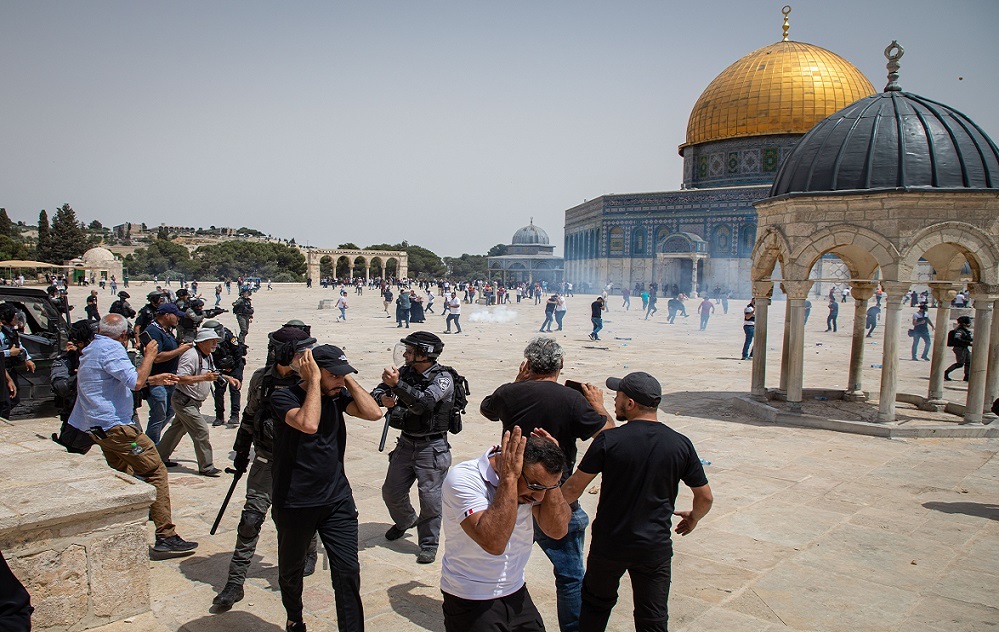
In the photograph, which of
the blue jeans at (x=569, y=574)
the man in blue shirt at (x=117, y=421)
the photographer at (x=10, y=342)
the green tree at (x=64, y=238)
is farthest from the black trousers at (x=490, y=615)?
the green tree at (x=64, y=238)

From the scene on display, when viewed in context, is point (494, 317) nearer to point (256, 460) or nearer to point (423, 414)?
point (423, 414)

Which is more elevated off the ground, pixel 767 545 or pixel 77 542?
pixel 77 542

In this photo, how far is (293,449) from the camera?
3.40m

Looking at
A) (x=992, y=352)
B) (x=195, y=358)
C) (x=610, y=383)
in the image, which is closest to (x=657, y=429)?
(x=610, y=383)

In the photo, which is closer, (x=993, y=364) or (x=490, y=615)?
(x=490, y=615)

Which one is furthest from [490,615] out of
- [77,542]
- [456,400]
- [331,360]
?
[456,400]

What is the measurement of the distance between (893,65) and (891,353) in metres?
4.33

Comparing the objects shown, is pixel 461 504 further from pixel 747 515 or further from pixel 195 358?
pixel 195 358

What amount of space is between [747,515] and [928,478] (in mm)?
2462

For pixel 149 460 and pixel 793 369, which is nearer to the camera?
pixel 149 460

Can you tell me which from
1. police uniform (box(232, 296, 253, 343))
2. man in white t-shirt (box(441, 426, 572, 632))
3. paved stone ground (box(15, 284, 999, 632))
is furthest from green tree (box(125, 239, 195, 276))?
man in white t-shirt (box(441, 426, 572, 632))

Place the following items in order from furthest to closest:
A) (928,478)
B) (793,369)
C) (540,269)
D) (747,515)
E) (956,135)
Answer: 1. (540,269)
2. (793,369)
3. (956,135)
4. (928,478)
5. (747,515)

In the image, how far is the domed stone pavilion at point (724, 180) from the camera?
42.8m

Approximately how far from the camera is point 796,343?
32.2ft
